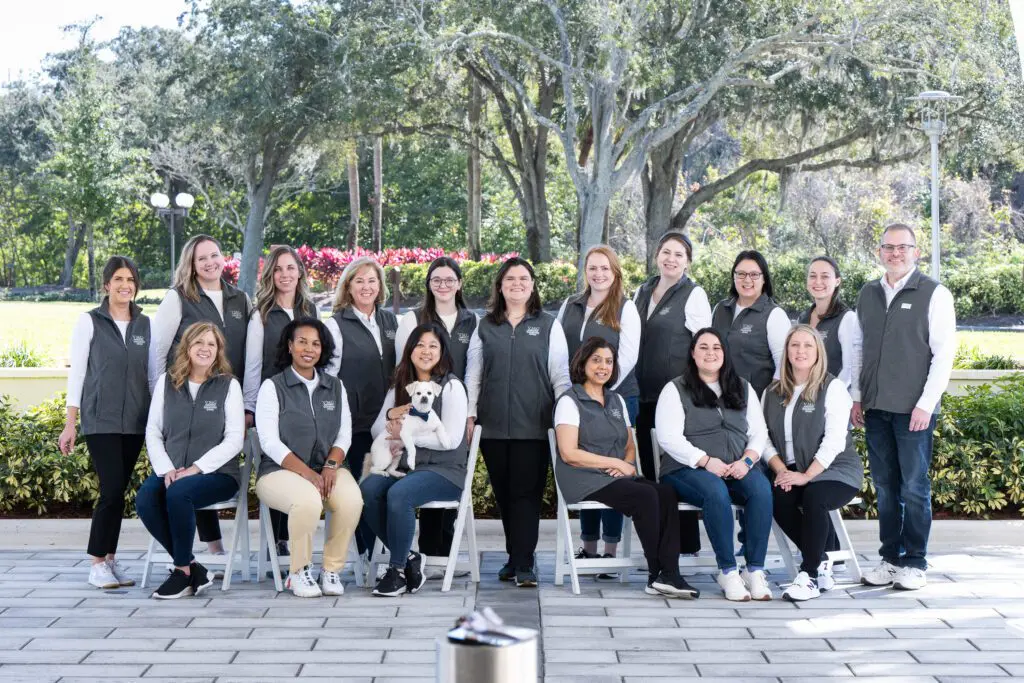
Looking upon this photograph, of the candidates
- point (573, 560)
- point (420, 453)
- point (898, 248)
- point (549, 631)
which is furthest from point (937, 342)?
point (420, 453)

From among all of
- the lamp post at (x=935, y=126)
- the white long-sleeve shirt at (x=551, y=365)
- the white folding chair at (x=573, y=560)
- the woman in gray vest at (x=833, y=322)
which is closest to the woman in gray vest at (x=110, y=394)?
the white long-sleeve shirt at (x=551, y=365)

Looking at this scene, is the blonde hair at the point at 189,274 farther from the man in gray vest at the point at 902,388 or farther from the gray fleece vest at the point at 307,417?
the man in gray vest at the point at 902,388

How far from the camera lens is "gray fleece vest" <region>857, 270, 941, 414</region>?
500 centimetres

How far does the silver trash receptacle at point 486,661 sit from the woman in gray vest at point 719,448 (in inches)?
118

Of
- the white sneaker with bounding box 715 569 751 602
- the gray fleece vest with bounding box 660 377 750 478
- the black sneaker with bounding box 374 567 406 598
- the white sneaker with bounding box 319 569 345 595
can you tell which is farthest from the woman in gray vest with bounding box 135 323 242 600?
the white sneaker with bounding box 715 569 751 602

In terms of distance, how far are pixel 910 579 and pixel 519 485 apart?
1756 mm

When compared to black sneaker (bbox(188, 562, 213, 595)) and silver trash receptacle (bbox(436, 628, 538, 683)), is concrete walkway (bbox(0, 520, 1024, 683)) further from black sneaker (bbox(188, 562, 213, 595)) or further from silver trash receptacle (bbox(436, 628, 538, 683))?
silver trash receptacle (bbox(436, 628, 538, 683))

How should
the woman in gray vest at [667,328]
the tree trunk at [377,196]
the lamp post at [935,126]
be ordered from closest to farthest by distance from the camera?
1. the woman in gray vest at [667,328]
2. the lamp post at [935,126]
3. the tree trunk at [377,196]

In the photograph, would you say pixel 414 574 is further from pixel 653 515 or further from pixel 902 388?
pixel 902 388

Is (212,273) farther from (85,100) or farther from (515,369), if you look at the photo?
(85,100)

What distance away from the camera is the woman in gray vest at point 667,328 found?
17.6ft

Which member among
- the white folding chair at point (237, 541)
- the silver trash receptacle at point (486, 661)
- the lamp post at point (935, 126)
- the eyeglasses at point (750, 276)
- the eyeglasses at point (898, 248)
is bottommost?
the white folding chair at point (237, 541)

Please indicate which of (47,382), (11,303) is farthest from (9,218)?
(47,382)

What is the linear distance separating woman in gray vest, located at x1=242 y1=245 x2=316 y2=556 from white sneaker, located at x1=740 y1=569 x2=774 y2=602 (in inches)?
84.2
